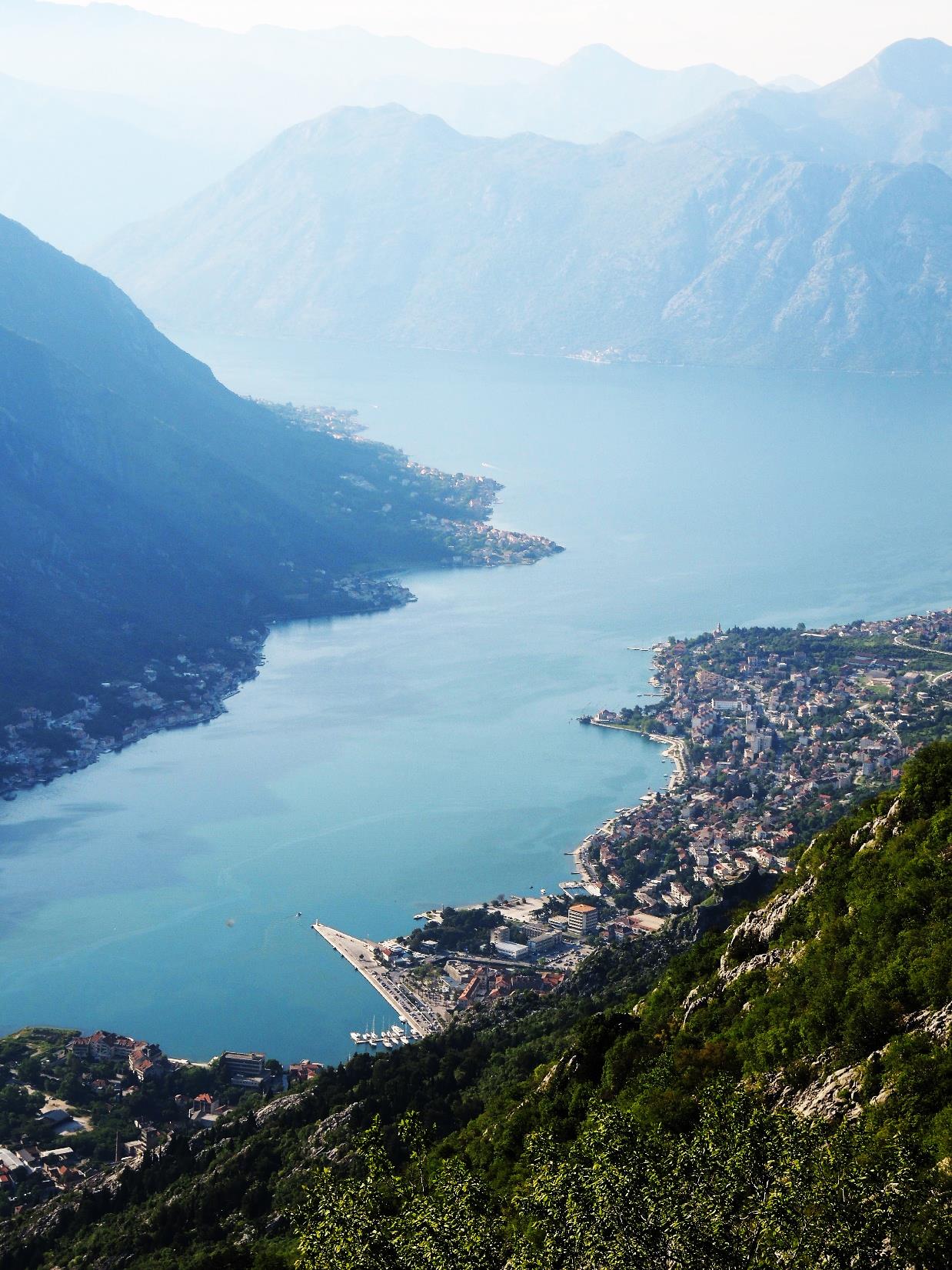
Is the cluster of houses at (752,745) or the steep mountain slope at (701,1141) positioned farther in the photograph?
the cluster of houses at (752,745)

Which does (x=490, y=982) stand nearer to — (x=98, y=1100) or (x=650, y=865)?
(x=650, y=865)

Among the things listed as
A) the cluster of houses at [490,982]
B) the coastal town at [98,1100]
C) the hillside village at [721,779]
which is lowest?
the coastal town at [98,1100]

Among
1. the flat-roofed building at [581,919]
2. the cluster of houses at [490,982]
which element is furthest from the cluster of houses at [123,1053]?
the flat-roofed building at [581,919]

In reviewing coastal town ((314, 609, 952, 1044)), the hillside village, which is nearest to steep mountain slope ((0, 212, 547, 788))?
coastal town ((314, 609, 952, 1044))

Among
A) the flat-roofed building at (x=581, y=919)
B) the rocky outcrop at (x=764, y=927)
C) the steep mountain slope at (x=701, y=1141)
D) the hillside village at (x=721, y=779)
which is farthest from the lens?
the flat-roofed building at (x=581, y=919)

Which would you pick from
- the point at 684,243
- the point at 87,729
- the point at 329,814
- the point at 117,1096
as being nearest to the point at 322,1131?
the point at 117,1096

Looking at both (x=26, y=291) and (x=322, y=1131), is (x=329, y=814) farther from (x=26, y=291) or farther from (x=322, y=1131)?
(x=26, y=291)

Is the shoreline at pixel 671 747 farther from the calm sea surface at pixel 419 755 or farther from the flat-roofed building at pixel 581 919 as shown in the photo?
the flat-roofed building at pixel 581 919

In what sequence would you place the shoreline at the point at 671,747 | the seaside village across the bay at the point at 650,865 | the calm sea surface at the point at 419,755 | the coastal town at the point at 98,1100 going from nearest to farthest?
the coastal town at the point at 98,1100, the seaside village across the bay at the point at 650,865, the calm sea surface at the point at 419,755, the shoreline at the point at 671,747
